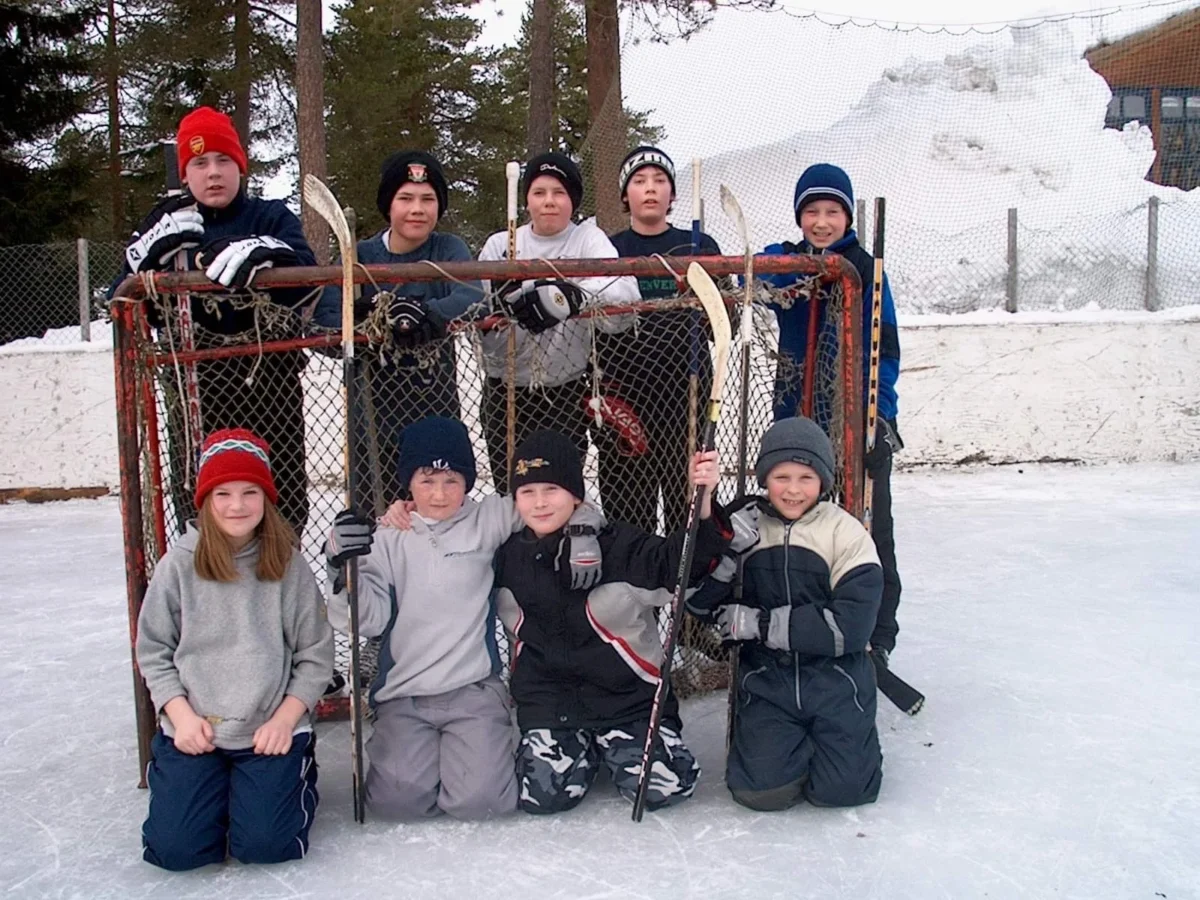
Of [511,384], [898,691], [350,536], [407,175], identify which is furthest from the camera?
[898,691]

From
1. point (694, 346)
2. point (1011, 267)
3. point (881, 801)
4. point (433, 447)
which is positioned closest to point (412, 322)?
point (433, 447)

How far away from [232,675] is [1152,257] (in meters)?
6.95

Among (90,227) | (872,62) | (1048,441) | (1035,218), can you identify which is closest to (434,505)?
(1048,441)

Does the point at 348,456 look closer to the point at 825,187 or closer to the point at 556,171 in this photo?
the point at 556,171

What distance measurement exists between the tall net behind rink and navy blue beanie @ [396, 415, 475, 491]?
151mm

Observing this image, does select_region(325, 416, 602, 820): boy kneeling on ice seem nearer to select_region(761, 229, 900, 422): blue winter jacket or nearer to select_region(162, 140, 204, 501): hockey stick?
select_region(162, 140, 204, 501): hockey stick

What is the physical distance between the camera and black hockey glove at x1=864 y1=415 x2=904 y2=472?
8.79ft

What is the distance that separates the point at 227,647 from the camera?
2068 millimetres

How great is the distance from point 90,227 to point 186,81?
2503 millimetres

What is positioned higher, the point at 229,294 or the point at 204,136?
the point at 204,136

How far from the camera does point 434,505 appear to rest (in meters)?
2.30

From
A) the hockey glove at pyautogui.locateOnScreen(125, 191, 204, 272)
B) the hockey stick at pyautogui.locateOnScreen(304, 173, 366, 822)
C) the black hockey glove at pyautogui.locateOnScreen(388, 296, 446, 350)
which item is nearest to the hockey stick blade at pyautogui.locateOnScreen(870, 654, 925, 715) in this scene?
the hockey stick at pyautogui.locateOnScreen(304, 173, 366, 822)

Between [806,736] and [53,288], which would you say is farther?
[53,288]

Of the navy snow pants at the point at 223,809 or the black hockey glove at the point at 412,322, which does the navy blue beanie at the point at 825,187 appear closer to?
the black hockey glove at the point at 412,322
